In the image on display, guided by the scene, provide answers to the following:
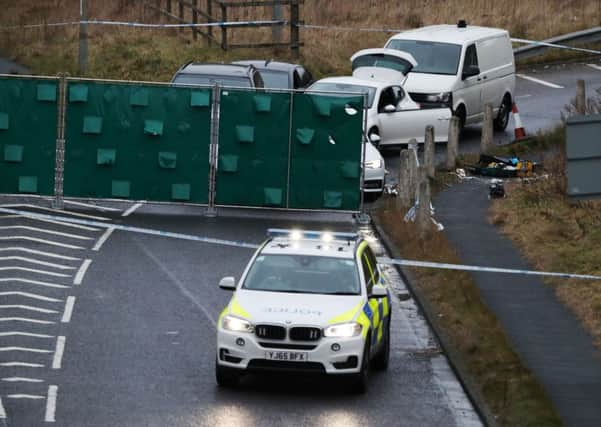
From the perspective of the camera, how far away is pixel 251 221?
1091 inches

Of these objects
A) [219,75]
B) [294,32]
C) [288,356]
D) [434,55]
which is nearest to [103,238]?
[219,75]

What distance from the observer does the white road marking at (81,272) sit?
879 inches

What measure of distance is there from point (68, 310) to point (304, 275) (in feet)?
13.5

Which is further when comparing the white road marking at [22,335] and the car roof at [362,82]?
the car roof at [362,82]

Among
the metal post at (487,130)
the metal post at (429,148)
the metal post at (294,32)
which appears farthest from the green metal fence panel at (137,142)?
the metal post at (294,32)

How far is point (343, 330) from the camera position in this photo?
16594 mm

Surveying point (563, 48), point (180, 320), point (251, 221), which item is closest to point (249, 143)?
point (251, 221)

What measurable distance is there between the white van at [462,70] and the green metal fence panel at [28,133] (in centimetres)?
957

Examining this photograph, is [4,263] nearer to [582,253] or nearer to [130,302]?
[130,302]

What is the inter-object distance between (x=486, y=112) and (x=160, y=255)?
1120 cm

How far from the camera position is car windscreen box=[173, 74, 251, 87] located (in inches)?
1222

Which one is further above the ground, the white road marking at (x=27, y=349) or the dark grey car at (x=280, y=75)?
the dark grey car at (x=280, y=75)

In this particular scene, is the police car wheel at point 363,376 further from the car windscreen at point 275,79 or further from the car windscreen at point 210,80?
the car windscreen at point 275,79

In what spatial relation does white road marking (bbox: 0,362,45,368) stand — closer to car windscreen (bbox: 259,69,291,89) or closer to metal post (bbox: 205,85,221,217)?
metal post (bbox: 205,85,221,217)
